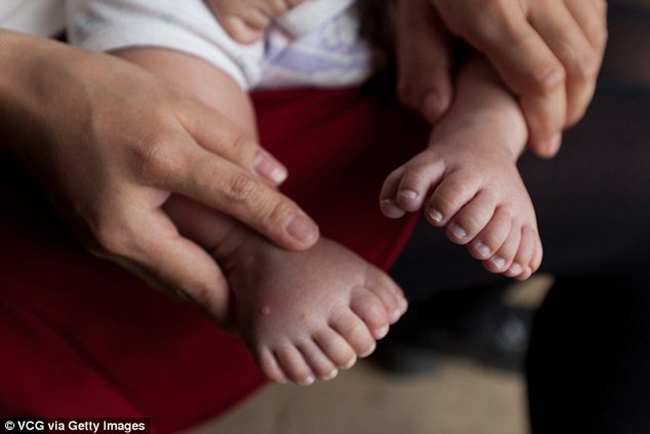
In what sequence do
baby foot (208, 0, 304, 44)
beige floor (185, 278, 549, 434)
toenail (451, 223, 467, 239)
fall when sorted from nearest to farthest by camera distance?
toenail (451, 223, 467, 239) < baby foot (208, 0, 304, 44) < beige floor (185, 278, 549, 434)

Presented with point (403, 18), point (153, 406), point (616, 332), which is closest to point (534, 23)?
point (403, 18)

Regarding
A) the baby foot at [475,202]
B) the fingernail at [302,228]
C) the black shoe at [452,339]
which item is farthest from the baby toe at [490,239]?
the black shoe at [452,339]

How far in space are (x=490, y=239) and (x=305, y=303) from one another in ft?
0.41

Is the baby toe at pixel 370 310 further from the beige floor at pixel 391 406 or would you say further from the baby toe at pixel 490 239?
the beige floor at pixel 391 406

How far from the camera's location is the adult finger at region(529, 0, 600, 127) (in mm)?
512

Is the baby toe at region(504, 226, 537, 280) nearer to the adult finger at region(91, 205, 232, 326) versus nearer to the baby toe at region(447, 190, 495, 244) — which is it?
the baby toe at region(447, 190, 495, 244)

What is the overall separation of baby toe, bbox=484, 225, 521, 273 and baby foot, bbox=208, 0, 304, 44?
236 mm

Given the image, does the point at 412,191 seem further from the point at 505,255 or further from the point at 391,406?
the point at 391,406

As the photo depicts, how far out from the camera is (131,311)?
1.73 feet

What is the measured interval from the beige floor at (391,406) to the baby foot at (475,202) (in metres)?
0.57

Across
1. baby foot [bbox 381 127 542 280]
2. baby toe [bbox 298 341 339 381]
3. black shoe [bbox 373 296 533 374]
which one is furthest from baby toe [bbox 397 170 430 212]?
black shoe [bbox 373 296 533 374]

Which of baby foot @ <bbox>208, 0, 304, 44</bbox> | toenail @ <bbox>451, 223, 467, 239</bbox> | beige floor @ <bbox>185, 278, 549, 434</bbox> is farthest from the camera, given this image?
beige floor @ <bbox>185, 278, 549, 434</bbox>

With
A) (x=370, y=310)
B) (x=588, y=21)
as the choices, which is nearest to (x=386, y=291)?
(x=370, y=310)

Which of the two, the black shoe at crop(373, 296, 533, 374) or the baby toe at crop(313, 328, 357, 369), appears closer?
the baby toe at crop(313, 328, 357, 369)
